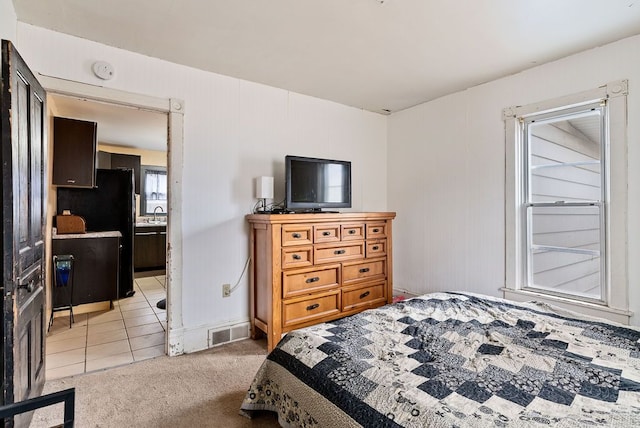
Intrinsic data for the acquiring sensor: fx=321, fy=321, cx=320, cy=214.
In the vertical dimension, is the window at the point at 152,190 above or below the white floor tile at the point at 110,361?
above

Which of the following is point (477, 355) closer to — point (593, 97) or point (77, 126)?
point (593, 97)

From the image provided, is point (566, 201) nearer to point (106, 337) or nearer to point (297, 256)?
point (297, 256)

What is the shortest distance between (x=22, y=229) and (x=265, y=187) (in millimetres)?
1737

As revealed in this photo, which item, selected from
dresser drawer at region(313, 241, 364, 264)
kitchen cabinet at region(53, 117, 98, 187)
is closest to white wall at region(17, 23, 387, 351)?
dresser drawer at region(313, 241, 364, 264)

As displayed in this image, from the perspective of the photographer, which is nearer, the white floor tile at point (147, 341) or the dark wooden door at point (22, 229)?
the dark wooden door at point (22, 229)

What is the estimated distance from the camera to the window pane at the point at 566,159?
2568 millimetres

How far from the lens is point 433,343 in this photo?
1614 mm

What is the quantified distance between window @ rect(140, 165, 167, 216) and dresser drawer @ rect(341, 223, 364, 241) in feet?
15.8

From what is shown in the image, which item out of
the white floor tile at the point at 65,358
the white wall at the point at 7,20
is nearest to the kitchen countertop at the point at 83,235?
the white floor tile at the point at 65,358

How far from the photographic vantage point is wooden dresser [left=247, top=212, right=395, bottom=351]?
273 centimetres

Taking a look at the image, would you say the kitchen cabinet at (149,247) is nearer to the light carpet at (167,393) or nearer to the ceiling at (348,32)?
the light carpet at (167,393)

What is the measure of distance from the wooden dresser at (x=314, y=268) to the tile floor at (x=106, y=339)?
103 centimetres

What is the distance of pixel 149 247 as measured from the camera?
20.1 feet

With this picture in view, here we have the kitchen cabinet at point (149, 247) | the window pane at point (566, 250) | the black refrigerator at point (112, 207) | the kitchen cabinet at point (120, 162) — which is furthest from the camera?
the kitchen cabinet at point (149, 247)
